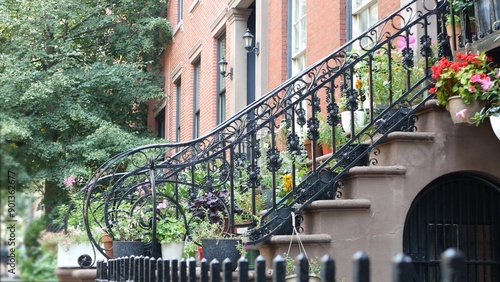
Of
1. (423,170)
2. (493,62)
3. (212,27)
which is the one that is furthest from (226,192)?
(212,27)

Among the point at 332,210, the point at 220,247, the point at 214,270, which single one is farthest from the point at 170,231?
the point at 214,270

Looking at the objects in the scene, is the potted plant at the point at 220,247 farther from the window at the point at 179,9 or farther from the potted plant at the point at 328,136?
the window at the point at 179,9

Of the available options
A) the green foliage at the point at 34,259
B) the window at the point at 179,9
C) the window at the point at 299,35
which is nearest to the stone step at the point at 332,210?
the green foliage at the point at 34,259

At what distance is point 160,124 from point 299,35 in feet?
36.6

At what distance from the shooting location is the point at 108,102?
18.4m

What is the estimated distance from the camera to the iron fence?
2057 mm

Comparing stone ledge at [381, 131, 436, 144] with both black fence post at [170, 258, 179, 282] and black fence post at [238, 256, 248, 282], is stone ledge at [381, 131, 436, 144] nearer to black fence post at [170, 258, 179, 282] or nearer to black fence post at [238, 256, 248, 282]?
black fence post at [170, 258, 179, 282]

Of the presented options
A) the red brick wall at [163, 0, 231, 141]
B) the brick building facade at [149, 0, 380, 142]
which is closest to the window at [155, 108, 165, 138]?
the brick building facade at [149, 0, 380, 142]

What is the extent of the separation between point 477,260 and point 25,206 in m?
5.39

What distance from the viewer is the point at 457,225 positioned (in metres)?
7.07

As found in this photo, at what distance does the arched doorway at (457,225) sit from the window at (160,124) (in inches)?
598

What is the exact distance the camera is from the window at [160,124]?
21.9 m

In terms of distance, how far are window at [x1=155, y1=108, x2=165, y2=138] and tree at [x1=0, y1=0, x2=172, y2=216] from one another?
1861mm

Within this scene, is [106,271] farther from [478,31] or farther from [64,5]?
[64,5]
